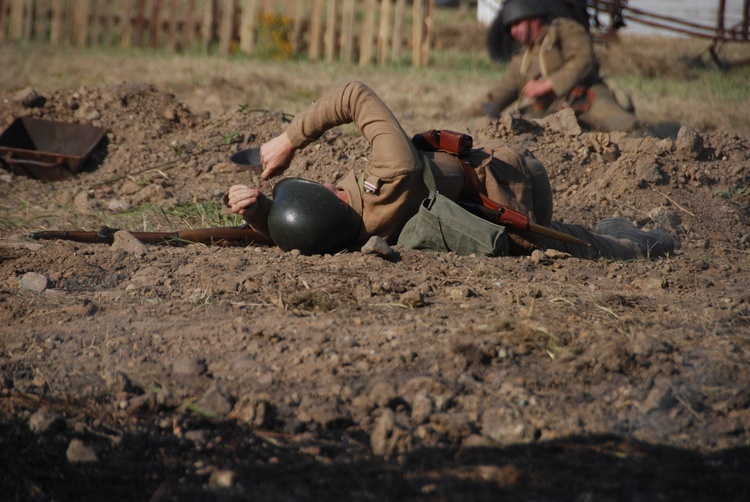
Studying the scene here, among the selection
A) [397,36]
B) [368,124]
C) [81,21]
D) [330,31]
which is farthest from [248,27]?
[368,124]

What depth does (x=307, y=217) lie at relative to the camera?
156 inches

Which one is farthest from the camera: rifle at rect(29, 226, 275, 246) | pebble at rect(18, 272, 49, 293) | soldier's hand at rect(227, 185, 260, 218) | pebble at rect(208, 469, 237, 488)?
rifle at rect(29, 226, 275, 246)

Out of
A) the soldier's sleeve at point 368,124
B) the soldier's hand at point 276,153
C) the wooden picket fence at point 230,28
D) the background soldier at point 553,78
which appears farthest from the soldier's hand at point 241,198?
the wooden picket fence at point 230,28

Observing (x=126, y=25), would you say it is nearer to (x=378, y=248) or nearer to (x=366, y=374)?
(x=378, y=248)

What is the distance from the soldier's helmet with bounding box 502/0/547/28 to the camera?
8414mm

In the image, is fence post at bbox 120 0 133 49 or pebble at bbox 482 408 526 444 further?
fence post at bbox 120 0 133 49

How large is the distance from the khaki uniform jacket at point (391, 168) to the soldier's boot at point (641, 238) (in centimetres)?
75

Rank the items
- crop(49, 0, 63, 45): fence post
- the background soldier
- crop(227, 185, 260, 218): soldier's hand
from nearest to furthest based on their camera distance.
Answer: crop(227, 185, 260, 218): soldier's hand < the background soldier < crop(49, 0, 63, 45): fence post

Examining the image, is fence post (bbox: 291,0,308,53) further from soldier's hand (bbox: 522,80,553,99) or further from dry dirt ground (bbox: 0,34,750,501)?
dry dirt ground (bbox: 0,34,750,501)

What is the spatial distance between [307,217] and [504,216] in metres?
1.02

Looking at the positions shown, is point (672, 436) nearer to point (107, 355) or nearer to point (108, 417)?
point (108, 417)

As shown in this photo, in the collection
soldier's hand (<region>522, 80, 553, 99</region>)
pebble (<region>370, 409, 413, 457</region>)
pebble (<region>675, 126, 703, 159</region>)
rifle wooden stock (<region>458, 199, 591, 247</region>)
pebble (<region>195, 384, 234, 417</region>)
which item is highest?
soldier's hand (<region>522, 80, 553, 99</region>)

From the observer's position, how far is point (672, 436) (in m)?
2.52

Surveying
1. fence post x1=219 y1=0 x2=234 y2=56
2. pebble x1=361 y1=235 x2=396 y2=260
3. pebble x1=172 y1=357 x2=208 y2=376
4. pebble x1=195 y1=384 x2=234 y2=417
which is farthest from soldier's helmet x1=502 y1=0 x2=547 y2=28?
pebble x1=195 y1=384 x2=234 y2=417
